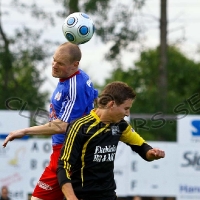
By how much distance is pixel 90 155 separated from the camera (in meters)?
6.68

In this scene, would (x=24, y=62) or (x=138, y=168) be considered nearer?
(x=138, y=168)

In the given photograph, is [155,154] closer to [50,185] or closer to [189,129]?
[50,185]

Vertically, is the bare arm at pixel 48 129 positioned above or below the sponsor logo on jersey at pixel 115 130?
above

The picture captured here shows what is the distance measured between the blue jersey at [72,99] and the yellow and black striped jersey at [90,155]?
0.87 m

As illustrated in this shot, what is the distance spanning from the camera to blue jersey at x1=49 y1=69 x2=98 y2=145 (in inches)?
302

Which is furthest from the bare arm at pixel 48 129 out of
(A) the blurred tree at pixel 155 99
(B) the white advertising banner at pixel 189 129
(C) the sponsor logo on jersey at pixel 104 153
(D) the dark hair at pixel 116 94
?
(A) the blurred tree at pixel 155 99

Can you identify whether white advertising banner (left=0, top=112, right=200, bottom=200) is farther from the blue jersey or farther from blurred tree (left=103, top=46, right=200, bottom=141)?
the blue jersey

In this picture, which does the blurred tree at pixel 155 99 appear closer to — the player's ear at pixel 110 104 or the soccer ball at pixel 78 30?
the soccer ball at pixel 78 30

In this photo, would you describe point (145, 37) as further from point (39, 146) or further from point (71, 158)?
point (71, 158)

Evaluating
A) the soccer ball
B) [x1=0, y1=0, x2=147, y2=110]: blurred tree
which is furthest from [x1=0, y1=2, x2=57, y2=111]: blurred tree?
the soccer ball

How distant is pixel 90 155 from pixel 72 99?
3.80ft

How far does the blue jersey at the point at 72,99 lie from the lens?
7.68 m

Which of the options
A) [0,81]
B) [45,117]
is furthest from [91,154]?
[0,81]

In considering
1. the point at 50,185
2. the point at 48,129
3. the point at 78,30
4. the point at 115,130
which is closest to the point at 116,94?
the point at 115,130
